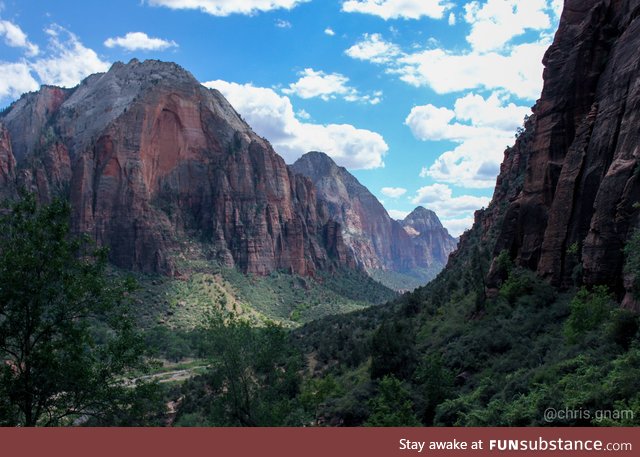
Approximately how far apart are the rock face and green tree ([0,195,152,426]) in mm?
19407

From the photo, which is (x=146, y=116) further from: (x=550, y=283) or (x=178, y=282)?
(x=550, y=283)

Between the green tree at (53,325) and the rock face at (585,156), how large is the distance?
63.7ft

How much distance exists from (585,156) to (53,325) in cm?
2564

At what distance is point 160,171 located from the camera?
142500mm

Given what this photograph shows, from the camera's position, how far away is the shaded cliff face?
126m

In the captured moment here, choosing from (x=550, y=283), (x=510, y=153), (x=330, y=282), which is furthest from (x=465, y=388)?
(x=330, y=282)

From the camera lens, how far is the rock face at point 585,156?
21688mm

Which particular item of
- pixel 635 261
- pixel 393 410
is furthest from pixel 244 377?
pixel 635 261

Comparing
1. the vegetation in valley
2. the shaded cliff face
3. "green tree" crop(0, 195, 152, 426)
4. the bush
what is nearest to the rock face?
the bush

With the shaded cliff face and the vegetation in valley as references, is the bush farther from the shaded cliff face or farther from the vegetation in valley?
the shaded cliff face

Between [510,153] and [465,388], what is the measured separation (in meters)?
50.1
